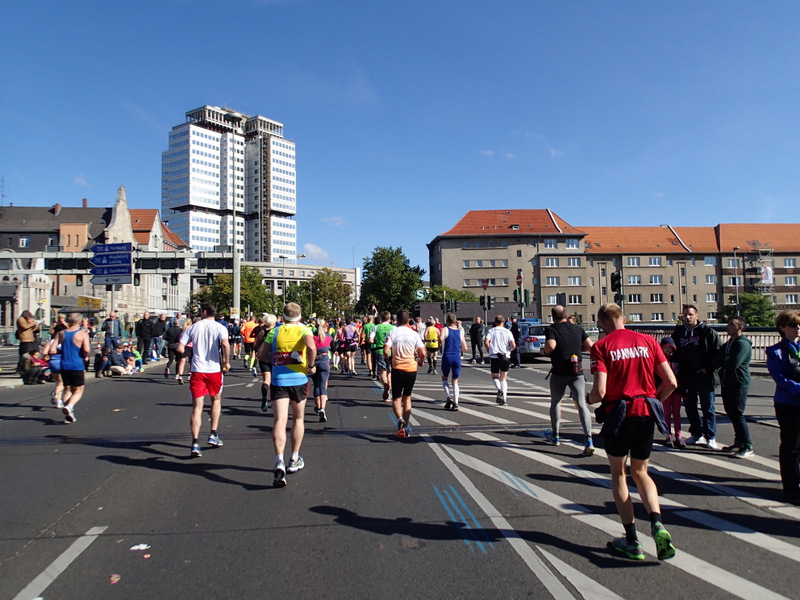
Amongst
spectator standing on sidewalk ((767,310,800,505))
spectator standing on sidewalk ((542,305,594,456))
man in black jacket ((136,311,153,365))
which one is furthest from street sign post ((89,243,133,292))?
spectator standing on sidewalk ((767,310,800,505))

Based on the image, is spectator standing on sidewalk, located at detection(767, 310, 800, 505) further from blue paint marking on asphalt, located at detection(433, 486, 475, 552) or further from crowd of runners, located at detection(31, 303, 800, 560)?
blue paint marking on asphalt, located at detection(433, 486, 475, 552)

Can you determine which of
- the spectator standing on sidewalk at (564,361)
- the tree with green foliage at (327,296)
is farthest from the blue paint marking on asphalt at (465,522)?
the tree with green foliage at (327,296)

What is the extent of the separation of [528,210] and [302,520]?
287 feet

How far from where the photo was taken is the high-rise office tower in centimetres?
15762

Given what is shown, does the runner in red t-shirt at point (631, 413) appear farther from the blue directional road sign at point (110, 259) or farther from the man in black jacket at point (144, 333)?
the blue directional road sign at point (110, 259)

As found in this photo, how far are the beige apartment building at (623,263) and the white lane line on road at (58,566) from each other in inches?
3191

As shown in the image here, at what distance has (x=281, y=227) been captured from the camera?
17212cm

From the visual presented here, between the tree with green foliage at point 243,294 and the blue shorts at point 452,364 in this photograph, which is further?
the tree with green foliage at point 243,294

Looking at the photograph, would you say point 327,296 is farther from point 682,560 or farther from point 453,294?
point 682,560

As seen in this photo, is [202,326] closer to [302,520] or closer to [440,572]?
[302,520]

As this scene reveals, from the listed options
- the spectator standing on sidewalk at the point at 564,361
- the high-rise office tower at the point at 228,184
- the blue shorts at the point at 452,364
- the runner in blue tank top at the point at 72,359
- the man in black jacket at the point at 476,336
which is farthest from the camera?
the high-rise office tower at the point at 228,184

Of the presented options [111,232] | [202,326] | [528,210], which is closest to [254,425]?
[202,326]

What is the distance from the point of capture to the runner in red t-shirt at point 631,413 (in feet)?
13.3

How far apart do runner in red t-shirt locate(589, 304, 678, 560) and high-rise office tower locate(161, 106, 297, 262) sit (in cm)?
15758
